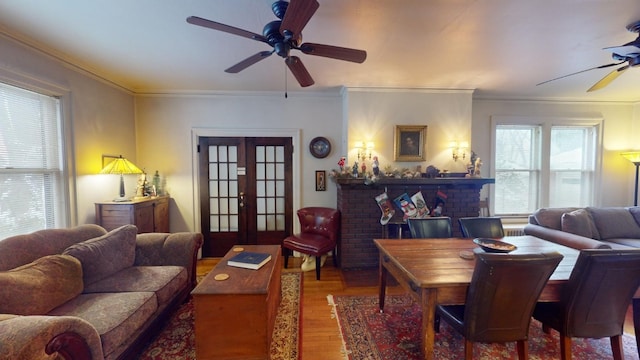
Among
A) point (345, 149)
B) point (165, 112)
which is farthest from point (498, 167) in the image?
point (165, 112)

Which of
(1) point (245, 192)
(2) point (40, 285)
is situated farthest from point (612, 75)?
(2) point (40, 285)

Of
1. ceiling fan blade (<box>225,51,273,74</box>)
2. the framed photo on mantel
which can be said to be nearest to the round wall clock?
the framed photo on mantel

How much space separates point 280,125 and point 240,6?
2301 millimetres

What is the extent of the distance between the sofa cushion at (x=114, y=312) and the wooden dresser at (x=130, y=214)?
133 cm

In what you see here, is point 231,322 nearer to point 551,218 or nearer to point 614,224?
point 551,218

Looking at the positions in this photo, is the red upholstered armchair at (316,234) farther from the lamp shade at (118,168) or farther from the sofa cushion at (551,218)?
the sofa cushion at (551,218)

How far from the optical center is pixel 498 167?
180 inches

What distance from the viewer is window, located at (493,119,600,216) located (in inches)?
179

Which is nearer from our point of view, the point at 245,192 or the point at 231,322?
the point at 231,322

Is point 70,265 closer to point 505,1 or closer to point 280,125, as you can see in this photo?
point 280,125

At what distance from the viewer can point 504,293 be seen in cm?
158

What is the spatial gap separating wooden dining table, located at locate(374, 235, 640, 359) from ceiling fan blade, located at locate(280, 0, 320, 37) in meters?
1.73

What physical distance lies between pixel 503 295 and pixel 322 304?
1716mm

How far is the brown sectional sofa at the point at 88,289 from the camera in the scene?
1244 millimetres
